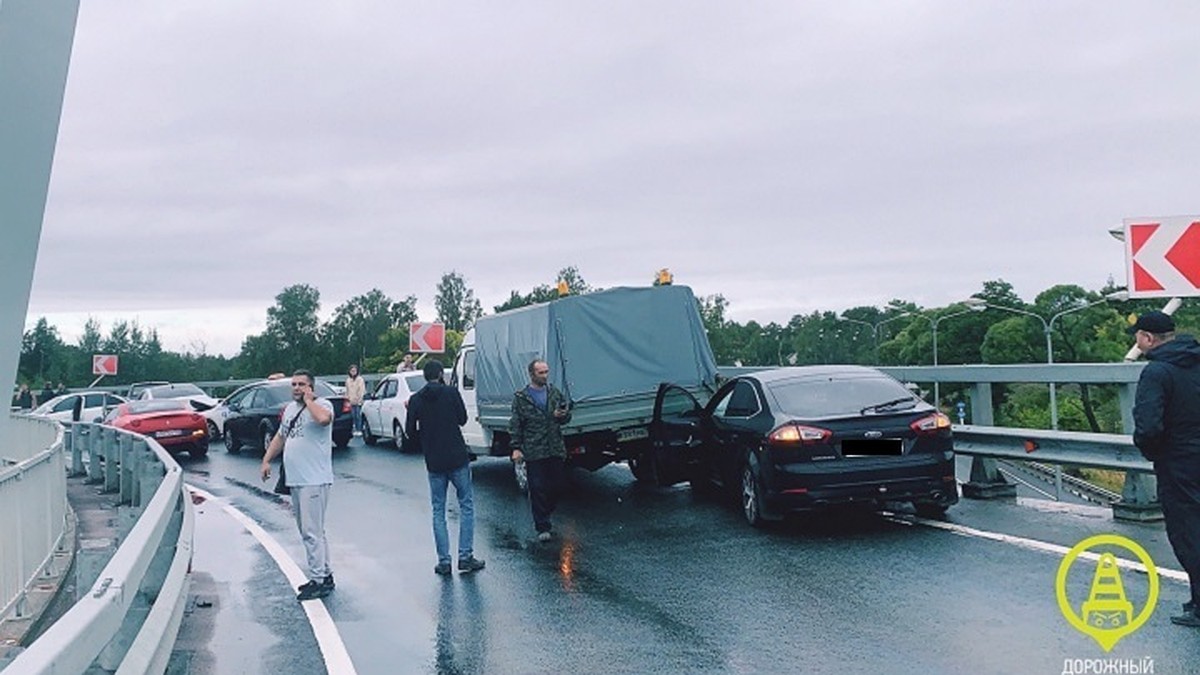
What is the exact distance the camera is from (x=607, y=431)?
1389 centimetres

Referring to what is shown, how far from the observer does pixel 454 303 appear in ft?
381

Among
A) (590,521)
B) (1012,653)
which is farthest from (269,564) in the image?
(1012,653)

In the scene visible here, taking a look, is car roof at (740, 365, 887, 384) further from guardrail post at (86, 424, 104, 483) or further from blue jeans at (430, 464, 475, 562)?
guardrail post at (86, 424, 104, 483)

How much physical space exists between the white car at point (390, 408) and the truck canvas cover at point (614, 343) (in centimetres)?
765

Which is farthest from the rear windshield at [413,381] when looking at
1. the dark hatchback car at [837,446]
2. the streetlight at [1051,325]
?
the dark hatchback car at [837,446]

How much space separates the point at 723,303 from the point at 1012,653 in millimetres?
80884

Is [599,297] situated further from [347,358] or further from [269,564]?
[347,358]

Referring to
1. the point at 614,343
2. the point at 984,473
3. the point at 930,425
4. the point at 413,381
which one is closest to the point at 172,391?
the point at 413,381

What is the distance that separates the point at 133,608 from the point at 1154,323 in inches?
233

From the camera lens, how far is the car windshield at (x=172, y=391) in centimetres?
3017

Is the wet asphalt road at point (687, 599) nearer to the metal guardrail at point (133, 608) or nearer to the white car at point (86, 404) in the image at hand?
the metal guardrail at point (133, 608)

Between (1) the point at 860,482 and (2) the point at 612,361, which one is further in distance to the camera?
(2) the point at 612,361

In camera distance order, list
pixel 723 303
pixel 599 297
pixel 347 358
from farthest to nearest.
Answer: pixel 347 358 < pixel 723 303 < pixel 599 297

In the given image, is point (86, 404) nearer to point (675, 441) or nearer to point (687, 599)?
point (675, 441)
